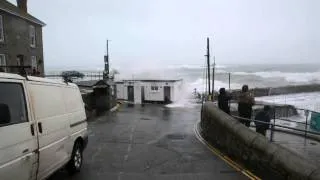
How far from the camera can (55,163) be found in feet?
25.2

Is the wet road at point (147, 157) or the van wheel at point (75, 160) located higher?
the van wheel at point (75, 160)

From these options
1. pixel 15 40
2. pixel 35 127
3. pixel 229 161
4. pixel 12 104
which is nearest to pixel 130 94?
pixel 15 40

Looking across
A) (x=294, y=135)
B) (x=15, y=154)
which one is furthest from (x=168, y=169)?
(x=294, y=135)

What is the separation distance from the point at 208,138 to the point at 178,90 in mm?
26249

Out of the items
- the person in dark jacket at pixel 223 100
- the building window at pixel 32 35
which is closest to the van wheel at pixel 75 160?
the person in dark jacket at pixel 223 100

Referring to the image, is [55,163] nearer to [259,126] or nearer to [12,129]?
[12,129]

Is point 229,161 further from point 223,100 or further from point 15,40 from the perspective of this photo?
point 15,40

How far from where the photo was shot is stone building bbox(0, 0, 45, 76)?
27859 mm

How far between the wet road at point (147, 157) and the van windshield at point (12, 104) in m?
3.34

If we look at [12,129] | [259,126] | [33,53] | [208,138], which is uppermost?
[33,53]

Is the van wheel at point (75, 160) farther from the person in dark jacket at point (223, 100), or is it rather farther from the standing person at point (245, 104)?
the person in dark jacket at point (223, 100)

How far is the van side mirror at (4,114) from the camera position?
5.41 m

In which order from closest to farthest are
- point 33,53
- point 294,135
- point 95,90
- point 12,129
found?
1. point 12,129
2. point 294,135
3. point 95,90
4. point 33,53

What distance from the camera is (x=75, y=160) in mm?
9344
